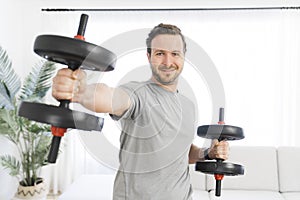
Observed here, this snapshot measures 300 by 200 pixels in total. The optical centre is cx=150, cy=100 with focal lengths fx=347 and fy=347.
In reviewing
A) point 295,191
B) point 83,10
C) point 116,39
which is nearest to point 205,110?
point 116,39

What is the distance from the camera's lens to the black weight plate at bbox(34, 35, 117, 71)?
74 cm

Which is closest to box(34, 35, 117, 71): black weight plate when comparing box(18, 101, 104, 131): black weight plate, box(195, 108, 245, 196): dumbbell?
box(18, 101, 104, 131): black weight plate

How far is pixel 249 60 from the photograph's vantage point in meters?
3.60

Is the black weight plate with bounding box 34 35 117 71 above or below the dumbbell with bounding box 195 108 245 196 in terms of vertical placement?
above

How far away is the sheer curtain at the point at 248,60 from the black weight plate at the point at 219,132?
2296mm

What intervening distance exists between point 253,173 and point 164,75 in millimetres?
2076

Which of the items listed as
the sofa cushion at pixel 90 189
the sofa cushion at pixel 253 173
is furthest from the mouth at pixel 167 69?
the sofa cushion at pixel 253 173

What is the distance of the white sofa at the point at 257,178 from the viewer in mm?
2768

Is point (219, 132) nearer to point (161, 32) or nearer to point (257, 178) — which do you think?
point (161, 32)

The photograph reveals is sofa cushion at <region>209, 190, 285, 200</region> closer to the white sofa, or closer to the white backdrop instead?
the white sofa

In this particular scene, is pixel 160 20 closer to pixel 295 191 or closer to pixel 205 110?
pixel 295 191

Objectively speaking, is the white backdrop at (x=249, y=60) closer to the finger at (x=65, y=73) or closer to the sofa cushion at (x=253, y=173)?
the sofa cushion at (x=253, y=173)

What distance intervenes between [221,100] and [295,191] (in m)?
2.16

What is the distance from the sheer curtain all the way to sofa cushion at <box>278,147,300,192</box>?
2.04ft
